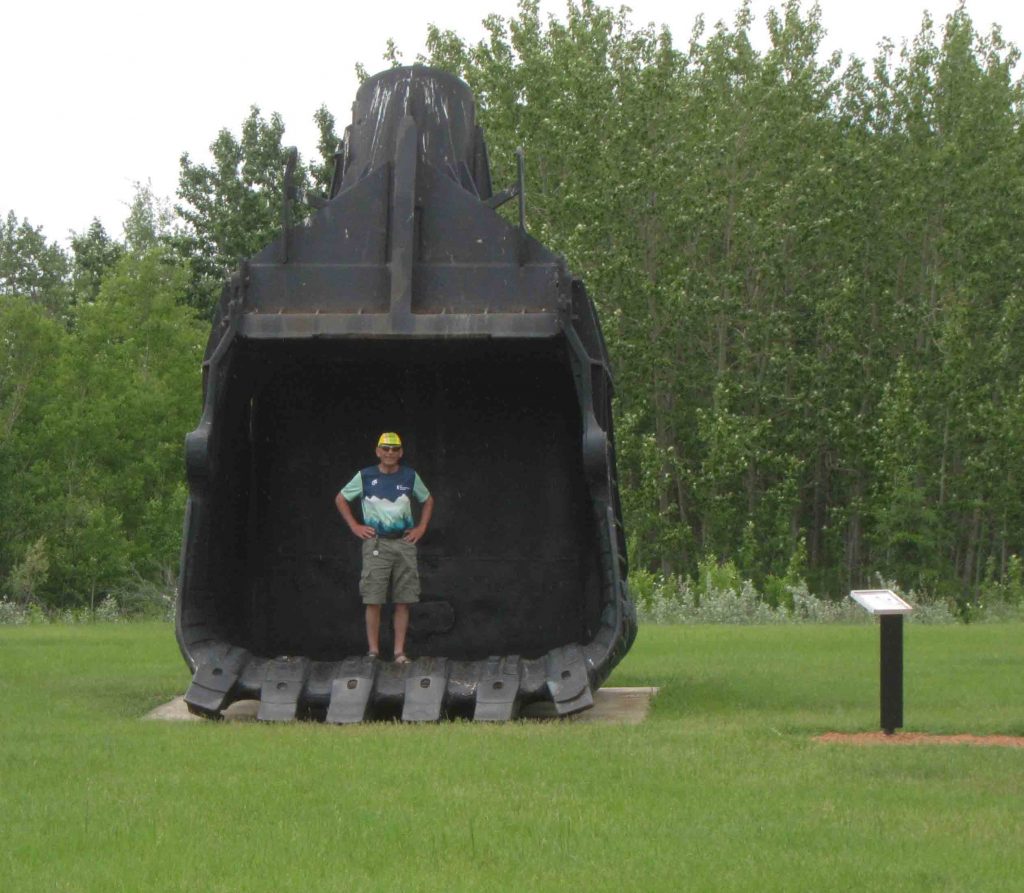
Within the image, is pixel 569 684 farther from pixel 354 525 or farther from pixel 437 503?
pixel 437 503

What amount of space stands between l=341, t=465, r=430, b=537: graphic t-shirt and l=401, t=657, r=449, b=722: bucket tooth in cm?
107

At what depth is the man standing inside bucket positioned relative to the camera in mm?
12992

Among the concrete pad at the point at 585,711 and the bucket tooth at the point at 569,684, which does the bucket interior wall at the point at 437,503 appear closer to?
the concrete pad at the point at 585,711

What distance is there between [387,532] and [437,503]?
1.38m

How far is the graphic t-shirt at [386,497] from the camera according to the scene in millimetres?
13055

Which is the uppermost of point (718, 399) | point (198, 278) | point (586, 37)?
point (586, 37)

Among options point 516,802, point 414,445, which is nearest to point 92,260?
point 414,445

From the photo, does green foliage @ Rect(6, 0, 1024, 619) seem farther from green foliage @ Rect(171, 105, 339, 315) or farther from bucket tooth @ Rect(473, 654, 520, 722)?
bucket tooth @ Rect(473, 654, 520, 722)

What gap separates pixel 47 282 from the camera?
85.7m

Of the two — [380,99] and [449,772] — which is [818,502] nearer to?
[380,99]

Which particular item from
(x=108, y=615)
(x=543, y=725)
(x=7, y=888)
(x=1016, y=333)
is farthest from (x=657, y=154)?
(x=7, y=888)

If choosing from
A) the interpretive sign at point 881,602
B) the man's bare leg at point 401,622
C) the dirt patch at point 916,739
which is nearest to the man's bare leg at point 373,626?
the man's bare leg at point 401,622

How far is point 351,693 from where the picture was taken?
38.9ft

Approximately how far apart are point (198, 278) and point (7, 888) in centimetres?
4887
